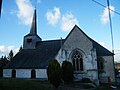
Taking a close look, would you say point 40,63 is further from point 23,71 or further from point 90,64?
point 90,64

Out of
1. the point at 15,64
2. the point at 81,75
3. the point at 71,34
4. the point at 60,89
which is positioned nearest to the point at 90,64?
the point at 81,75

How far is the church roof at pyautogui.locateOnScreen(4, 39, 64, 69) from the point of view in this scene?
29.1m

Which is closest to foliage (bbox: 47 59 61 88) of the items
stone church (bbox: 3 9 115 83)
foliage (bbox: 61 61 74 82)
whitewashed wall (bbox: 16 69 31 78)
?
foliage (bbox: 61 61 74 82)

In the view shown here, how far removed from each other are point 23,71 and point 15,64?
2538mm

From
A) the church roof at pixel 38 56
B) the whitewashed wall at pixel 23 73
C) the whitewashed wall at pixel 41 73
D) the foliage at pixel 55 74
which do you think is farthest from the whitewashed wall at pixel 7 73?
the foliage at pixel 55 74

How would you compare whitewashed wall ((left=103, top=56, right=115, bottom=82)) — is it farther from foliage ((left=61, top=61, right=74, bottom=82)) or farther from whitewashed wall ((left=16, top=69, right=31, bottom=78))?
whitewashed wall ((left=16, top=69, right=31, bottom=78))

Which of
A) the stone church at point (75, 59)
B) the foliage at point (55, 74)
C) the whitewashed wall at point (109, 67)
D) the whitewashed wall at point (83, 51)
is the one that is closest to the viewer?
the foliage at point (55, 74)

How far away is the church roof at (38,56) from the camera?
2909 cm

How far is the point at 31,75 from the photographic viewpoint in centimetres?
2889

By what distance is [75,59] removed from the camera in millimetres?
26516

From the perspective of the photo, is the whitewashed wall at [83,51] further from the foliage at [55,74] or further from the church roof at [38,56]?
the foliage at [55,74]

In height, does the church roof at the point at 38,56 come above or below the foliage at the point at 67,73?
above

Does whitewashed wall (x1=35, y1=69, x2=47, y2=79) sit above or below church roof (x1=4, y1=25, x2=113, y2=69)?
below

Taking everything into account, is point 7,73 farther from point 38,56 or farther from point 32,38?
point 32,38
